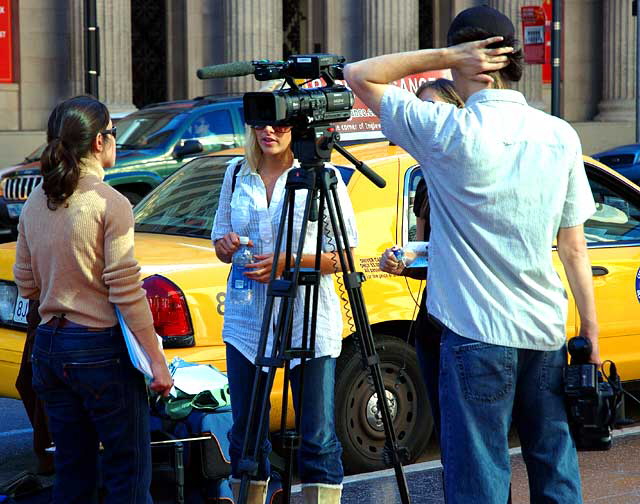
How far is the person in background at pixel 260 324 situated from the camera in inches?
181

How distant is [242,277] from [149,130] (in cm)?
1003

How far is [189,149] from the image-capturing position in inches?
543

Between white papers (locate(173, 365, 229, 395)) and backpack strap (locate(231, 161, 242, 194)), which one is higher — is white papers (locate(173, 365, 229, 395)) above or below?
below

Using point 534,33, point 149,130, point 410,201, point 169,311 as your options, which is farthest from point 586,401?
point 534,33

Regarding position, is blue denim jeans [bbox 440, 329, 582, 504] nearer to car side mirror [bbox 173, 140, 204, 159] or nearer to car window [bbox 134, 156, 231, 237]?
car window [bbox 134, 156, 231, 237]

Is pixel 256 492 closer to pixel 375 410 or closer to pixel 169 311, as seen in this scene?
pixel 169 311

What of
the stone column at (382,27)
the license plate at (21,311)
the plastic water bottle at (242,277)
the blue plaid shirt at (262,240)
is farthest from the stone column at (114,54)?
the plastic water bottle at (242,277)

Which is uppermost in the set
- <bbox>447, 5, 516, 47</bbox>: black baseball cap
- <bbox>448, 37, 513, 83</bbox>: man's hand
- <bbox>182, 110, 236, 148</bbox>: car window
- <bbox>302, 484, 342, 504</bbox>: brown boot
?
<bbox>447, 5, 516, 47</bbox>: black baseball cap

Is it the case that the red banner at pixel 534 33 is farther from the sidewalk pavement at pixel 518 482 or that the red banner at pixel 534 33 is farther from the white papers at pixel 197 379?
the white papers at pixel 197 379

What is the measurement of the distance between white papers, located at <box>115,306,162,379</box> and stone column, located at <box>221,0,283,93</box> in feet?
63.8

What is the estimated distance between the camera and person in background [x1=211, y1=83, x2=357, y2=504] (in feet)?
15.1

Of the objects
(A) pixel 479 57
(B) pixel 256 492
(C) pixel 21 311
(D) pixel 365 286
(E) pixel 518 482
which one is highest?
(A) pixel 479 57

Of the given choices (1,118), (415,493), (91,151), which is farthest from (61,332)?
(1,118)

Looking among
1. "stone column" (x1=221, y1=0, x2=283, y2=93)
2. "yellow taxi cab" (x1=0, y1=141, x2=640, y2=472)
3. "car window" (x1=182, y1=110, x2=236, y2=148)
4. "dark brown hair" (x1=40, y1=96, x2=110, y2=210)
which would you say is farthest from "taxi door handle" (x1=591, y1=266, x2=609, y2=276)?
"stone column" (x1=221, y1=0, x2=283, y2=93)
